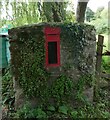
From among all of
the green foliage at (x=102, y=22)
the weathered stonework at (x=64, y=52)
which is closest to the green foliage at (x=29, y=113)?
the weathered stonework at (x=64, y=52)

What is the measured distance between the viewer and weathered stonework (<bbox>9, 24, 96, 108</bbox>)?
4828 mm

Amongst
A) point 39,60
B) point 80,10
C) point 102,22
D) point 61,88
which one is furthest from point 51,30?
point 102,22

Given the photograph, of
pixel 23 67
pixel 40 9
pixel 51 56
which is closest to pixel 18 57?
pixel 23 67

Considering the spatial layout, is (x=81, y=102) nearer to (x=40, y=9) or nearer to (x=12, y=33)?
(x=12, y=33)

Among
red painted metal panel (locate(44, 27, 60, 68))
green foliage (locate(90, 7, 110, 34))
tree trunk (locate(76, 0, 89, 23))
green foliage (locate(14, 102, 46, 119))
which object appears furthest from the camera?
green foliage (locate(90, 7, 110, 34))

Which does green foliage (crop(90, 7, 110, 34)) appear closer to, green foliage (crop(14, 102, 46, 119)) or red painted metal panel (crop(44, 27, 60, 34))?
red painted metal panel (crop(44, 27, 60, 34))

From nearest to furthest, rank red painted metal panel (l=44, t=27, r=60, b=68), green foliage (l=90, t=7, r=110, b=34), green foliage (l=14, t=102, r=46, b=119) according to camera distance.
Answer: green foliage (l=14, t=102, r=46, b=119) → red painted metal panel (l=44, t=27, r=60, b=68) → green foliage (l=90, t=7, r=110, b=34)

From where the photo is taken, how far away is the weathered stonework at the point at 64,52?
15.8 feet

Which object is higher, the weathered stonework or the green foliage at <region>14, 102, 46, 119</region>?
the weathered stonework

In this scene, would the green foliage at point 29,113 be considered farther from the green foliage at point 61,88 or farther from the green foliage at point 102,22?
the green foliage at point 102,22

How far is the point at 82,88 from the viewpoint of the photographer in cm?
502

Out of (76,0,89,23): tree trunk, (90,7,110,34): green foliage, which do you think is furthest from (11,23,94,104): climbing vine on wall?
(90,7,110,34): green foliage

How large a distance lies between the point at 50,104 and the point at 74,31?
1483mm

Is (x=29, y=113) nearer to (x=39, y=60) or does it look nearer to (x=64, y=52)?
(x=39, y=60)
